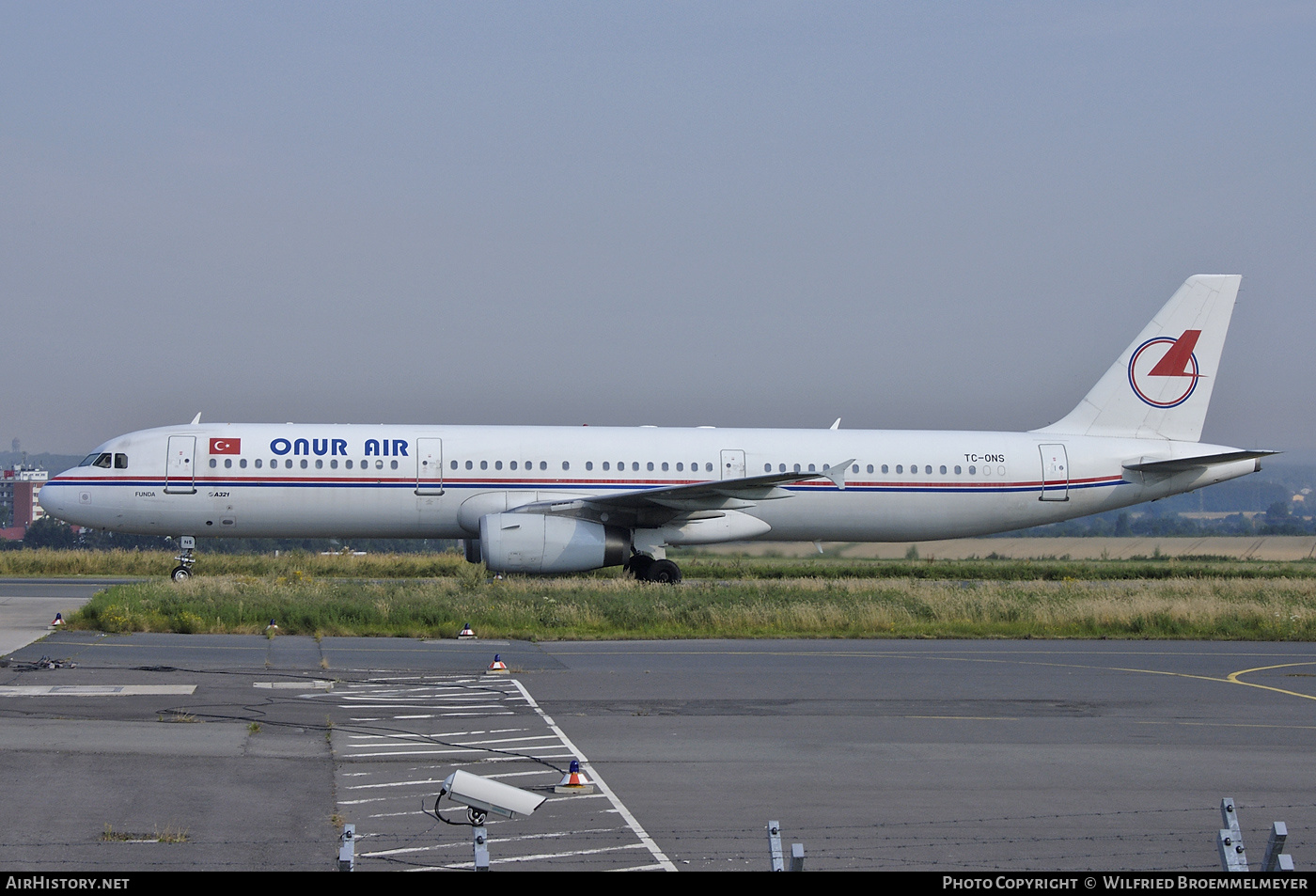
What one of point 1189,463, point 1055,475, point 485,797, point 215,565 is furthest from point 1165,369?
point 485,797

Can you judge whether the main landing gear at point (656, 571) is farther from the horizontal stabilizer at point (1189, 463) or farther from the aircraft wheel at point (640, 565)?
the horizontal stabilizer at point (1189, 463)

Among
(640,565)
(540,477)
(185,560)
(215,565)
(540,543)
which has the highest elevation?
(540,477)

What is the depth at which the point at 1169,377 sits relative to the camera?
3456 centimetres

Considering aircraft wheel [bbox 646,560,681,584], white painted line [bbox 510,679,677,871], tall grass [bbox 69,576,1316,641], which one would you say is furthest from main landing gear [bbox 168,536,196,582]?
white painted line [bbox 510,679,677,871]

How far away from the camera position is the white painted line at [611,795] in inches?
318

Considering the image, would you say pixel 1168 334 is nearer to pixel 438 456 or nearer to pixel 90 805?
pixel 438 456

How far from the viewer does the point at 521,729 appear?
12836mm

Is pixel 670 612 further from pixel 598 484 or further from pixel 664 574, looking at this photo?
pixel 598 484

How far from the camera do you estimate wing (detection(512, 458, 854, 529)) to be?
92.3ft

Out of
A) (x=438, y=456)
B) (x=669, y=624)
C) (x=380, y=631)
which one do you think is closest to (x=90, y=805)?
(x=380, y=631)

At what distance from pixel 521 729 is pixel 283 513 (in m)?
18.7

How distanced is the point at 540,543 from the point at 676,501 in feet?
10.8

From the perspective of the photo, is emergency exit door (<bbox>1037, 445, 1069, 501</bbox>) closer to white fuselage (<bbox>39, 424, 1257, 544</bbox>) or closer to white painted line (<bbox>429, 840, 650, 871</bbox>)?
white fuselage (<bbox>39, 424, 1257, 544</bbox>)

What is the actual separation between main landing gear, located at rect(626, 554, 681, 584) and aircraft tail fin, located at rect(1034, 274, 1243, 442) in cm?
1142
